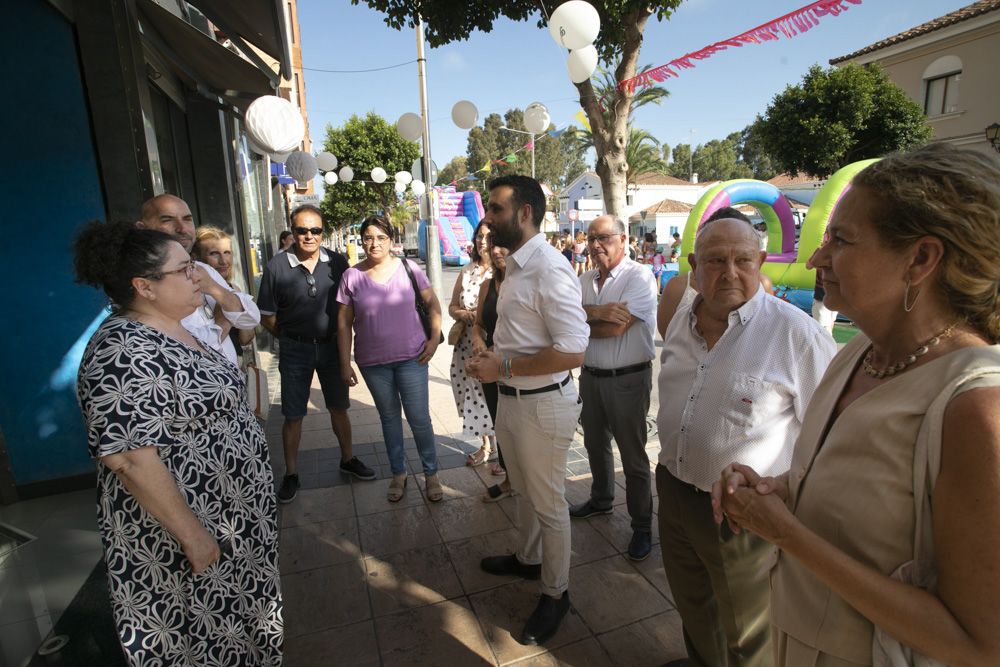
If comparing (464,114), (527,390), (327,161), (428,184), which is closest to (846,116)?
(464,114)

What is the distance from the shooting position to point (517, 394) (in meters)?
2.30

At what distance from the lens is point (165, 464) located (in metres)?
1.60

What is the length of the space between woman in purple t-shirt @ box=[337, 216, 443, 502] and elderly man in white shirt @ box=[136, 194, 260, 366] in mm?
833

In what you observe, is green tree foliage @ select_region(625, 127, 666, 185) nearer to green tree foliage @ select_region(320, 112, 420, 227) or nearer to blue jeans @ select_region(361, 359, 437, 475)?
green tree foliage @ select_region(320, 112, 420, 227)

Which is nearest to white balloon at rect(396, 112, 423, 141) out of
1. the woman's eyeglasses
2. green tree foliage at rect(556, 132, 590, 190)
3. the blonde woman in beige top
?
the woman's eyeglasses

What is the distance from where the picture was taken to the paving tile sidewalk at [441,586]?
2.23 m

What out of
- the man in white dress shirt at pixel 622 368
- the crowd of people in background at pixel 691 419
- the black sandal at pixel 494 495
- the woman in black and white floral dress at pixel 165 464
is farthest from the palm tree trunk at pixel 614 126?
the woman in black and white floral dress at pixel 165 464

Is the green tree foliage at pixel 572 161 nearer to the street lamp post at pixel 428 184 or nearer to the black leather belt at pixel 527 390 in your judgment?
the street lamp post at pixel 428 184

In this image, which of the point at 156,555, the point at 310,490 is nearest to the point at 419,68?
the point at 310,490

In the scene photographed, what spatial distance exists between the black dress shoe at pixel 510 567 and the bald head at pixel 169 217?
2.28 meters

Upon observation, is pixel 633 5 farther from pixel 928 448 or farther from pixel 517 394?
pixel 928 448

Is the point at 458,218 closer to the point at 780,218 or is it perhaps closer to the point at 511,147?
the point at 780,218

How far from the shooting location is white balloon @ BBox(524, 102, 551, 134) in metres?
8.87

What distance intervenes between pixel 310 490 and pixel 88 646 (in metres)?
1.55
